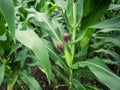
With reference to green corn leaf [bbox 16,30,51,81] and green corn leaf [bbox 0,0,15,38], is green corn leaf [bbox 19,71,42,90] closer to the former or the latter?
green corn leaf [bbox 16,30,51,81]

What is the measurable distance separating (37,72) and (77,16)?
37.6 inches

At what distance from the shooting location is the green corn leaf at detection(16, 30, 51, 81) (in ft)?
2.44

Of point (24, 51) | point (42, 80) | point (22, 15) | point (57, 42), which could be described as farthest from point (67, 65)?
point (22, 15)

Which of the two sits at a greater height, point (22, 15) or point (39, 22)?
point (39, 22)

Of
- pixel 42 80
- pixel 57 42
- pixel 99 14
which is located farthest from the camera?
pixel 42 80

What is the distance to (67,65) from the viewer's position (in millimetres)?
1128

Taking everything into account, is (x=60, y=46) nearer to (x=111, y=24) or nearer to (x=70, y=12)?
(x=70, y=12)

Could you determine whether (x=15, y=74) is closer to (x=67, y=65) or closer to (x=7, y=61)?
(x=7, y=61)

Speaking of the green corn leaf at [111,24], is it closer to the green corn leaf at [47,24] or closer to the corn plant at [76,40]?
the corn plant at [76,40]

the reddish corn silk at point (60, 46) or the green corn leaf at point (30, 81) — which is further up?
the reddish corn silk at point (60, 46)

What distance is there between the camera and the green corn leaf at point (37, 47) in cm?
74

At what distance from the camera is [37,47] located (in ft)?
2.50

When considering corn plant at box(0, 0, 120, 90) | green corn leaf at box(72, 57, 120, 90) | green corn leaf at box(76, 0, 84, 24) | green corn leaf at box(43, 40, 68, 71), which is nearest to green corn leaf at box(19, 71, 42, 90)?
corn plant at box(0, 0, 120, 90)

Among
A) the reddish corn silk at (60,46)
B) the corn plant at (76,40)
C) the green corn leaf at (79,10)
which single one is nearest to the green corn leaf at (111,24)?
the corn plant at (76,40)
